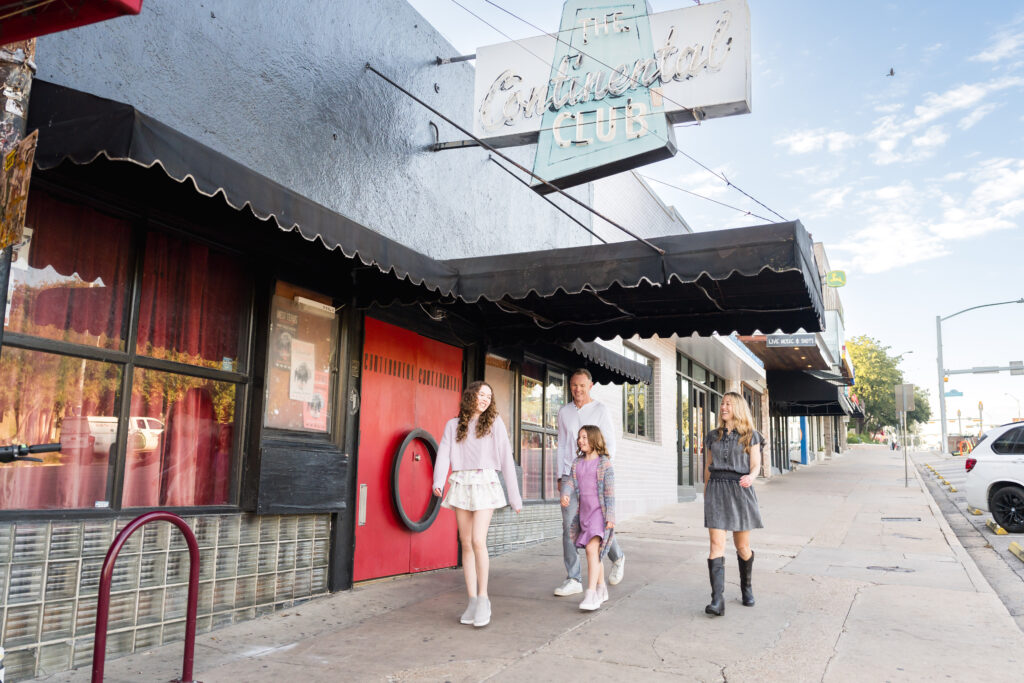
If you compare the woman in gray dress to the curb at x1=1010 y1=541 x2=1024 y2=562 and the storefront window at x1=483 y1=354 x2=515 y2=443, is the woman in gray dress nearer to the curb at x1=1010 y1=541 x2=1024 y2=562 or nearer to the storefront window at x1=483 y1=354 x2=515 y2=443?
the storefront window at x1=483 y1=354 x2=515 y2=443

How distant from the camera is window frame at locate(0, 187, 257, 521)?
4.32 metres

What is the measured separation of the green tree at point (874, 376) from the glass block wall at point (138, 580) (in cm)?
6048

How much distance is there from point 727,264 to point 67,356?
430cm

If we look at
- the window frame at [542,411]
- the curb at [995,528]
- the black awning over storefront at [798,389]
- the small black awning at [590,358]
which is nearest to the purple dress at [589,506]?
the small black awning at [590,358]

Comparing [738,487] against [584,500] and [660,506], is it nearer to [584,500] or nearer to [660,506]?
[584,500]

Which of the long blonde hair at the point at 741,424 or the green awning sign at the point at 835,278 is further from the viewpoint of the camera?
the green awning sign at the point at 835,278

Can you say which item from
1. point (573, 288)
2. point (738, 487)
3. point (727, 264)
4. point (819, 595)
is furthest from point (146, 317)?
point (819, 595)

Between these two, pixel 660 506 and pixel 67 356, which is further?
pixel 660 506

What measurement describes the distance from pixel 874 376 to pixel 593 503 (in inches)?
2528

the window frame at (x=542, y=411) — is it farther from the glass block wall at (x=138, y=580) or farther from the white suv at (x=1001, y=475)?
the white suv at (x=1001, y=475)

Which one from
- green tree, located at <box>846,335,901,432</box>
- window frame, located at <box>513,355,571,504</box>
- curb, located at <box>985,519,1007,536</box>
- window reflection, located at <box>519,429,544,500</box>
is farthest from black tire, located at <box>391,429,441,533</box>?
green tree, located at <box>846,335,901,432</box>

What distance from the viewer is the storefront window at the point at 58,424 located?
13.7ft

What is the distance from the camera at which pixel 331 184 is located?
6.54m

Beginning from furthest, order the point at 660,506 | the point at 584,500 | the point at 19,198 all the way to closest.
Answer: the point at 660,506, the point at 584,500, the point at 19,198
